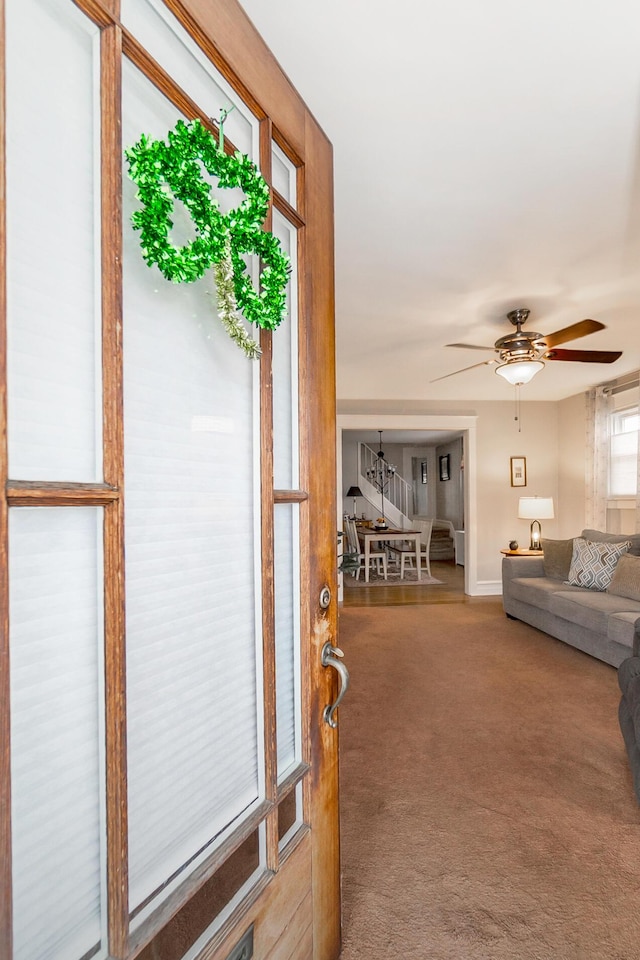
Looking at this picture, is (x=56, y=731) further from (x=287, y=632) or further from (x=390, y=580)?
(x=390, y=580)

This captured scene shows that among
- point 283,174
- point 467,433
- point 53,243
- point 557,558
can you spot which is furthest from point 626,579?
point 53,243

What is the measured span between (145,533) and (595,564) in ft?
17.3

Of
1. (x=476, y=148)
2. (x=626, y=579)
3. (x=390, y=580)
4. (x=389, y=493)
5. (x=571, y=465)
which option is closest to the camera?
(x=476, y=148)

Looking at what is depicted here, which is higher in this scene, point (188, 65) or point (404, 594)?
point (188, 65)

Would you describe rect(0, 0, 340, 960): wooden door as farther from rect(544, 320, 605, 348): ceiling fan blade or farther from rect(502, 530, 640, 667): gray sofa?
rect(502, 530, 640, 667): gray sofa

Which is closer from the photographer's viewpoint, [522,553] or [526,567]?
[526,567]

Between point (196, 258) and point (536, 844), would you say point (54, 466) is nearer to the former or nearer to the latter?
point (196, 258)

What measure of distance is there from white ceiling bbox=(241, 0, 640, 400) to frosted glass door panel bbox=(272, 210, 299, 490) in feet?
2.63

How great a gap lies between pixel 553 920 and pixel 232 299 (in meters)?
2.00

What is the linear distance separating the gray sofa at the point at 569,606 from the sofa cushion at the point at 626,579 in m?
0.02

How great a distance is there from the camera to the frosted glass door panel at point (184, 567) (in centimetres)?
82

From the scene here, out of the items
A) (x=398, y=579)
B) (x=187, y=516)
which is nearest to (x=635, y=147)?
(x=187, y=516)

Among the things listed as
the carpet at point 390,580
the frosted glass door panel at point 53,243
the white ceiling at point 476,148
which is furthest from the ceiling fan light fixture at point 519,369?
the carpet at point 390,580

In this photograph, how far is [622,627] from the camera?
402 cm
